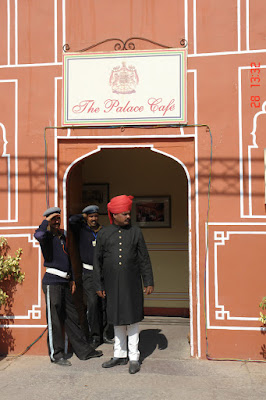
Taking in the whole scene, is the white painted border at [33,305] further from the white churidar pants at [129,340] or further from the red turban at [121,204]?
the red turban at [121,204]

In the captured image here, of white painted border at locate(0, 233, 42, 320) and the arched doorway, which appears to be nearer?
white painted border at locate(0, 233, 42, 320)

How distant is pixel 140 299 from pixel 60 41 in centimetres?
336

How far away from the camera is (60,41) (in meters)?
5.56

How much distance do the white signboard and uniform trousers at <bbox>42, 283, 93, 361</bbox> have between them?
2091 millimetres

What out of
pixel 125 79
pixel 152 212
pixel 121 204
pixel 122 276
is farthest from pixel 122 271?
pixel 152 212

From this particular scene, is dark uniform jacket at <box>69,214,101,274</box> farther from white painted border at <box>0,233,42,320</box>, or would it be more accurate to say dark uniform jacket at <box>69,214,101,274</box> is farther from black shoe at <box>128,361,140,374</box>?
Answer: black shoe at <box>128,361,140,374</box>

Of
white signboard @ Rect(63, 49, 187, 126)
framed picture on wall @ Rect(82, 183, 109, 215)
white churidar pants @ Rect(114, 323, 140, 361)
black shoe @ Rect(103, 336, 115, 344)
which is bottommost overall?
black shoe @ Rect(103, 336, 115, 344)

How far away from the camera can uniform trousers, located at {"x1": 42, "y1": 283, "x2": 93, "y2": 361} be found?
515 centimetres

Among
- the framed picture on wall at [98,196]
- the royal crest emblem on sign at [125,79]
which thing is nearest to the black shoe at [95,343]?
the framed picture on wall at [98,196]

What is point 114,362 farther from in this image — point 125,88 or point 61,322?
point 125,88

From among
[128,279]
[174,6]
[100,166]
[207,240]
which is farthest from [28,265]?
[174,6]

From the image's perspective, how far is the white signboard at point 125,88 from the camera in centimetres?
538

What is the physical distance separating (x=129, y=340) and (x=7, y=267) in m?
1.75

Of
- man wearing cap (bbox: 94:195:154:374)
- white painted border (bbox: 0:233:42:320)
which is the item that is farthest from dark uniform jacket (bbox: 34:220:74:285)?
man wearing cap (bbox: 94:195:154:374)
